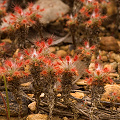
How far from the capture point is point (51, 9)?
16.1ft

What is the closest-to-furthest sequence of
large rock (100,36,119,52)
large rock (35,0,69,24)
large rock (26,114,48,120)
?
large rock (26,114,48,120), large rock (100,36,119,52), large rock (35,0,69,24)

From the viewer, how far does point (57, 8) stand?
197 inches

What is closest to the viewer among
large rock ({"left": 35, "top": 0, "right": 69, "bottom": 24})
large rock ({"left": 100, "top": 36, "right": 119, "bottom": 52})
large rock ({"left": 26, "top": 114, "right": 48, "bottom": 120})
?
large rock ({"left": 26, "top": 114, "right": 48, "bottom": 120})

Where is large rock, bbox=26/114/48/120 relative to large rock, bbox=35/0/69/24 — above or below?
below

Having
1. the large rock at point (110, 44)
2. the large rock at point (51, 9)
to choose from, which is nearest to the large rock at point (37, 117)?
the large rock at point (110, 44)

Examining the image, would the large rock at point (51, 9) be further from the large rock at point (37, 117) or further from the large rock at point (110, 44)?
the large rock at point (37, 117)

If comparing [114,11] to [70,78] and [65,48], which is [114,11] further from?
Answer: [70,78]

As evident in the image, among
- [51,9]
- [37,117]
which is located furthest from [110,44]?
[37,117]

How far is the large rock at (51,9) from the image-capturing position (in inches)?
185

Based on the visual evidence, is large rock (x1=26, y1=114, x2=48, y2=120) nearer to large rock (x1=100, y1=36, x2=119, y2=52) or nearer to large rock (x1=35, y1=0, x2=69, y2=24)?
large rock (x1=100, y1=36, x2=119, y2=52)

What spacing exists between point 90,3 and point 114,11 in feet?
5.89

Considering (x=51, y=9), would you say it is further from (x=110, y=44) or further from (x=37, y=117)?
A: (x=37, y=117)

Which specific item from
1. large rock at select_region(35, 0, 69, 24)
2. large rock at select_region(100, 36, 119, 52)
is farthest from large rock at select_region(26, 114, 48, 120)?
large rock at select_region(35, 0, 69, 24)

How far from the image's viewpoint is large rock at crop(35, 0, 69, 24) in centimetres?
471
